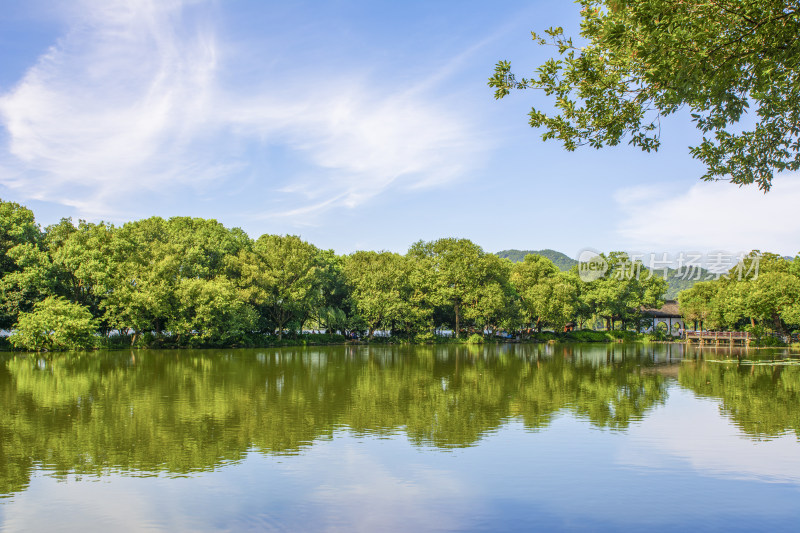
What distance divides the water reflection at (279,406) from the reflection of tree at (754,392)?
0.23 feet

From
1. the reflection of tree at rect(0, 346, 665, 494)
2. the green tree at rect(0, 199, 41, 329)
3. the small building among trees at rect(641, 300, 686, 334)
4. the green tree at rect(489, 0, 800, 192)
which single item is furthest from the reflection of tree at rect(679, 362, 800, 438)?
the small building among trees at rect(641, 300, 686, 334)

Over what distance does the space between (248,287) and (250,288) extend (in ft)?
5.62

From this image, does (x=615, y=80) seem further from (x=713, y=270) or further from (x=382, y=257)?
(x=713, y=270)

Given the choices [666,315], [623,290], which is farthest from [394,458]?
[666,315]

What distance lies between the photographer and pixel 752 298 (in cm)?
5088

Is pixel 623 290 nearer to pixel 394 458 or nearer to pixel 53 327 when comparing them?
pixel 53 327

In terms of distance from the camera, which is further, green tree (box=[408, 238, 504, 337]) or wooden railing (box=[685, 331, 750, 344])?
green tree (box=[408, 238, 504, 337])

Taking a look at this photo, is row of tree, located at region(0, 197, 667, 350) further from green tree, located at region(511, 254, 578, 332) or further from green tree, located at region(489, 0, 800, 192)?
green tree, located at region(489, 0, 800, 192)

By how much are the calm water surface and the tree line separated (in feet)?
75.2

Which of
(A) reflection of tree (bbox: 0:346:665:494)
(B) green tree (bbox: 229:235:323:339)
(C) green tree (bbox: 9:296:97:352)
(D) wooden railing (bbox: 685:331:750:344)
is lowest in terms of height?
(D) wooden railing (bbox: 685:331:750:344)

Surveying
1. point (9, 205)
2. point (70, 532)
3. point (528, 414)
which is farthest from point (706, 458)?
point (9, 205)

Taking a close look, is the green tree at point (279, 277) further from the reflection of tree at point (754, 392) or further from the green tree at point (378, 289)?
the reflection of tree at point (754, 392)

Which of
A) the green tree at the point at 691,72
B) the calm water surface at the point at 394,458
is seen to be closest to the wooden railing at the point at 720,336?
the calm water surface at the point at 394,458

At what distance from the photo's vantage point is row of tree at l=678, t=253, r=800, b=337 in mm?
49875
